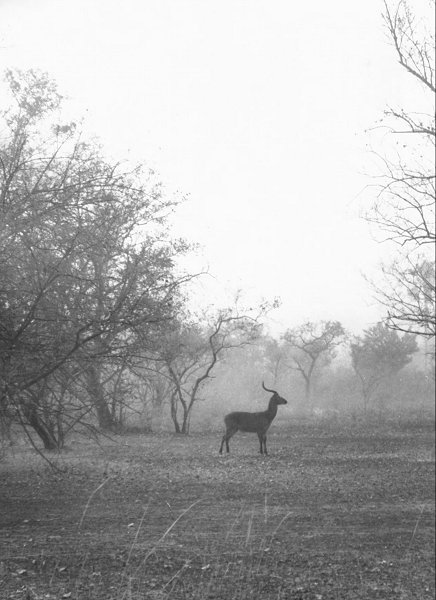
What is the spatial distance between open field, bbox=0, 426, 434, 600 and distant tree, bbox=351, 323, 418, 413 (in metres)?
33.6

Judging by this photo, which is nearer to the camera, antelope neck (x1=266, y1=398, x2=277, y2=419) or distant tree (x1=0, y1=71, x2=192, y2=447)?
distant tree (x1=0, y1=71, x2=192, y2=447)

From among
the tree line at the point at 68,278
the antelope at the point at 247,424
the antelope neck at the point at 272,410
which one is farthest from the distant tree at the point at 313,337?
the tree line at the point at 68,278

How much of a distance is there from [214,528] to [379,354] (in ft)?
137

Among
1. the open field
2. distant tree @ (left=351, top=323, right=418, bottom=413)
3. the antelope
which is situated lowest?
the open field

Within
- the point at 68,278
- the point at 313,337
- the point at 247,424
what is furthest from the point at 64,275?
the point at 313,337

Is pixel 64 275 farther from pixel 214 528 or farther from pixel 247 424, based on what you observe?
pixel 247 424

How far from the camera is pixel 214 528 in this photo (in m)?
8.89

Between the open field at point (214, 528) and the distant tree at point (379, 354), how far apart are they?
33.6 metres

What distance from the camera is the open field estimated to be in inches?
261

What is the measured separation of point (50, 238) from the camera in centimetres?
520

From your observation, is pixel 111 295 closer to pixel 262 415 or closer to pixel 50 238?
pixel 50 238

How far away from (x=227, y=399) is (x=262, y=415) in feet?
59.1

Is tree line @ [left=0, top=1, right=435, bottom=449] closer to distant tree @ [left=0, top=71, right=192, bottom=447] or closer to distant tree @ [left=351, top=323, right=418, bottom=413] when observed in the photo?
distant tree @ [left=0, top=71, right=192, bottom=447]

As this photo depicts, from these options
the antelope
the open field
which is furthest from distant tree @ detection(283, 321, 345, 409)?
the open field
